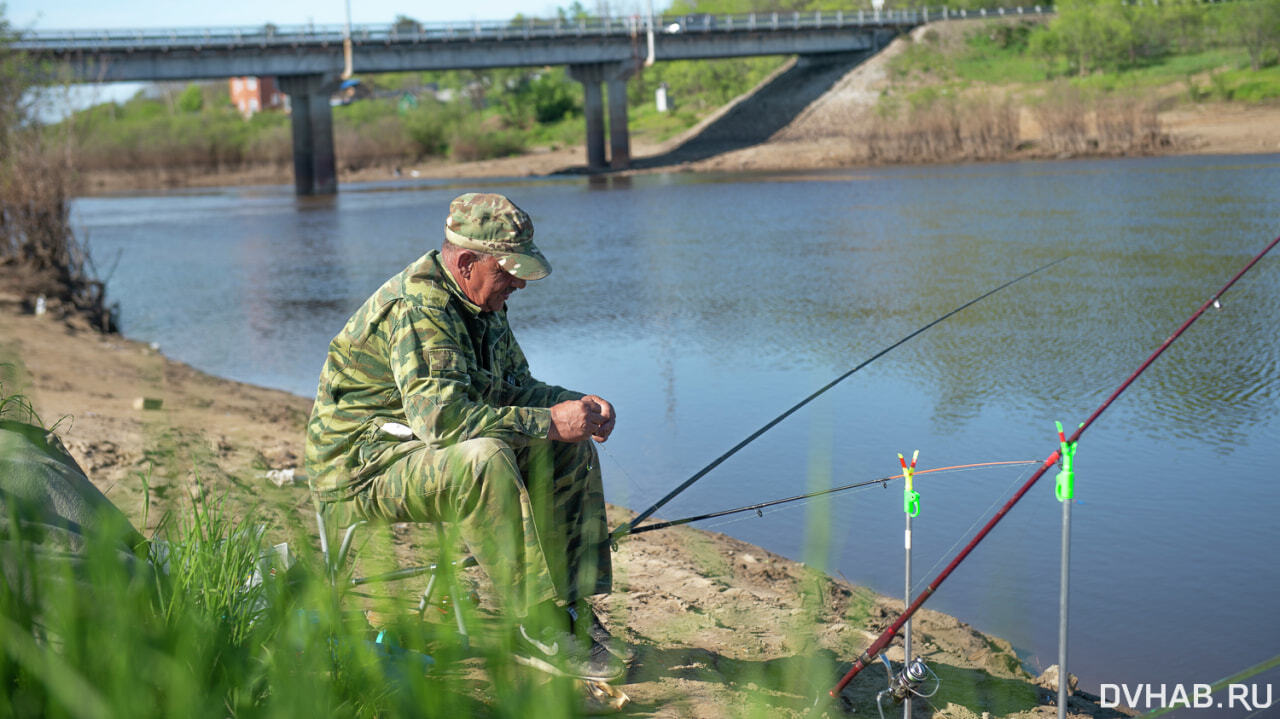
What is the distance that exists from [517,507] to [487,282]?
666 millimetres

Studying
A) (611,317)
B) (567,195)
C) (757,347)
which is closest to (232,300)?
(611,317)

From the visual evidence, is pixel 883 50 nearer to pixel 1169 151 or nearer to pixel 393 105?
pixel 1169 151

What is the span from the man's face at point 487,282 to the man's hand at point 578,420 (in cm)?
38

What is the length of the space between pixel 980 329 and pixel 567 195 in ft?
94.6

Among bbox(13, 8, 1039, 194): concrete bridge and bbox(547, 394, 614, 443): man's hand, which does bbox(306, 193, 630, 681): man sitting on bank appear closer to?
bbox(547, 394, 614, 443): man's hand

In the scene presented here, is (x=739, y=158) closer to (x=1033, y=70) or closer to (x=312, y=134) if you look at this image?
(x=1033, y=70)

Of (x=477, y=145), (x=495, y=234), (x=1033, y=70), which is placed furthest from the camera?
(x=477, y=145)

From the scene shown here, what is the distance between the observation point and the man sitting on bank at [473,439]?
10.8ft

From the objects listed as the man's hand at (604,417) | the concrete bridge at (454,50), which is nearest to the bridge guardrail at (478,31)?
the concrete bridge at (454,50)

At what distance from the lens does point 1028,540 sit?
532 centimetres

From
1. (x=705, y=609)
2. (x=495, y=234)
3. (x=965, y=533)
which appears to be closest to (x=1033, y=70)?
(x=965, y=533)

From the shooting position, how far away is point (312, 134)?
167 feet

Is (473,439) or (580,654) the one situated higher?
(473,439)

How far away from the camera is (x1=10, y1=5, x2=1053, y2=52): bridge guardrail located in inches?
1828
